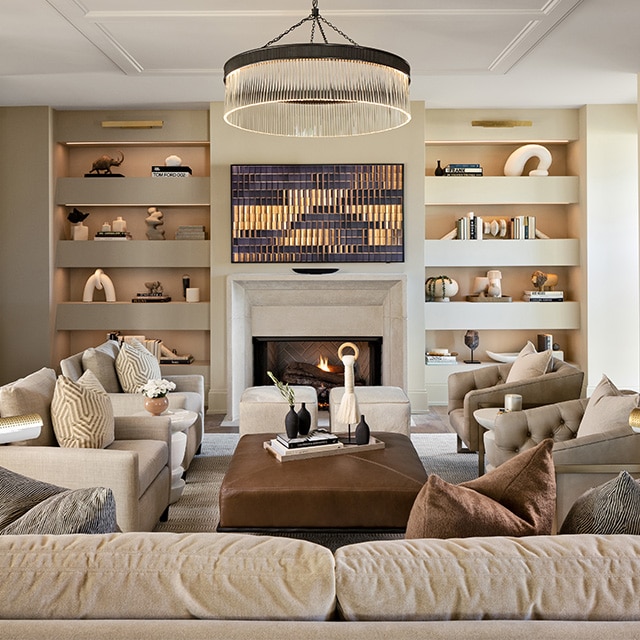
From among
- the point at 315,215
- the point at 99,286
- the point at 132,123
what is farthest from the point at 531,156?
the point at 99,286

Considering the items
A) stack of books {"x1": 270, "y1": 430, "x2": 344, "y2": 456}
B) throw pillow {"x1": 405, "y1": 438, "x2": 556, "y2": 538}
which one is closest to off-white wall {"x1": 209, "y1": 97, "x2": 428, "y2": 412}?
stack of books {"x1": 270, "y1": 430, "x2": 344, "y2": 456}

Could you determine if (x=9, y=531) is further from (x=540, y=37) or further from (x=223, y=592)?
(x=540, y=37)

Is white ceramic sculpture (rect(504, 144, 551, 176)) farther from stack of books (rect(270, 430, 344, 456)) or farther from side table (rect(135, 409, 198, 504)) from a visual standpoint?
stack of books (rect(270, 430, 344, 456))

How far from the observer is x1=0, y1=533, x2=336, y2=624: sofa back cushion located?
1369 mm

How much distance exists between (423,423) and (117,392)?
2629mm

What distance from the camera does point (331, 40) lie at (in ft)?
17.0

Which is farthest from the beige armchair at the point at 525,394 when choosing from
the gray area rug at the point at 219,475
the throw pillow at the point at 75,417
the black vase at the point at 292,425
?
the throw pillow at the point at 75,417

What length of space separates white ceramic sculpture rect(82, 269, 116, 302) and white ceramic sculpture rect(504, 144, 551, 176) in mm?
3911

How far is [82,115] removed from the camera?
23.7 ft

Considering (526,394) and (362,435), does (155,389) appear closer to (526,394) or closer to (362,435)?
(362,435)

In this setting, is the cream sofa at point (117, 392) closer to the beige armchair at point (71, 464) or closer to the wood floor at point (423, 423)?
the wood floor at point (423, 423)

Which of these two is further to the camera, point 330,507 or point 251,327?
point 251,327

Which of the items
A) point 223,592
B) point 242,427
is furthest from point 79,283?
point 223,592

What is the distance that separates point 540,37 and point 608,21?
0.45 m
